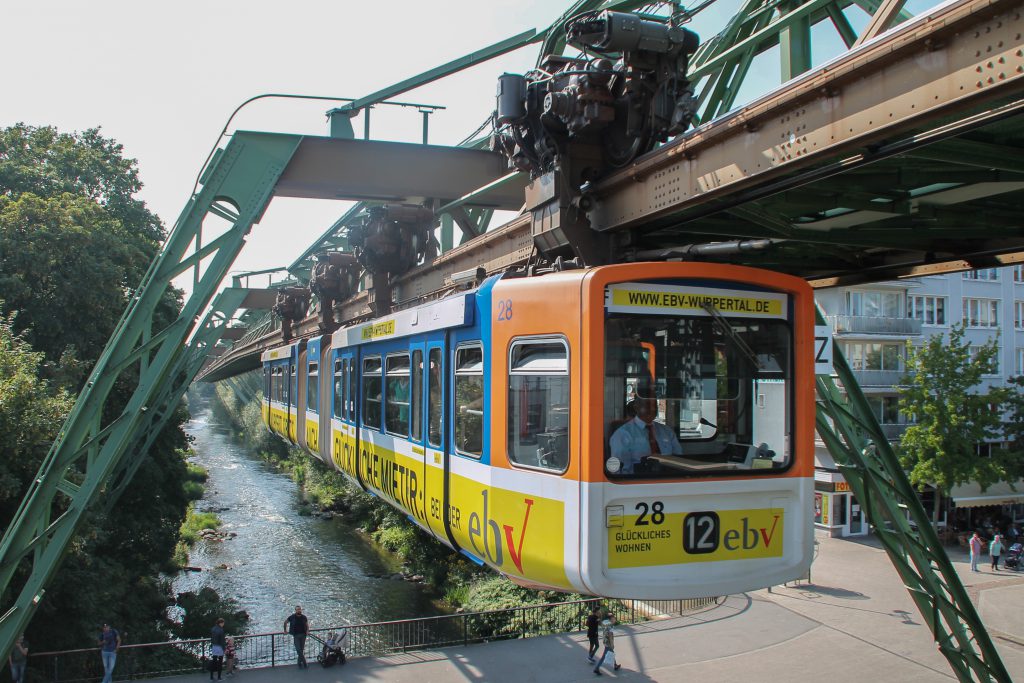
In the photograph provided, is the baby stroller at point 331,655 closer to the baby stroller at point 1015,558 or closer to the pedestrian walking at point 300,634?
the pedestrian walking at point 300,634

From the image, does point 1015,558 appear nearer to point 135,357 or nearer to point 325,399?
point 325,399

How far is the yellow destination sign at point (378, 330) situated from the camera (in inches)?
353

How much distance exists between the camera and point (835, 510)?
2720 cm

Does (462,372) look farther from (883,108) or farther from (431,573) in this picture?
(431,573)

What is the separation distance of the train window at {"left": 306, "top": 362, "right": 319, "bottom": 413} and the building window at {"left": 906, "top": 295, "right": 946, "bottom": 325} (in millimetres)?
23301

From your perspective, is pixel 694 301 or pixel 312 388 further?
pixel 312 388

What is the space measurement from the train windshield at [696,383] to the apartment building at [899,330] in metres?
22.5

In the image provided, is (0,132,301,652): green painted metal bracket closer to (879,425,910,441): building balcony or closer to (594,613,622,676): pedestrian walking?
(594,613,622,676): pedestrian walking

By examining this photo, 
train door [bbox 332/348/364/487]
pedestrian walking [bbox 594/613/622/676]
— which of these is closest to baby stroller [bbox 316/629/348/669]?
train door [bbox 332/348/364/487]

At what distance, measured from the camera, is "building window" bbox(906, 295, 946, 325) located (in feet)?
96.2

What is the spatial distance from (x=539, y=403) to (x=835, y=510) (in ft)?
82.4

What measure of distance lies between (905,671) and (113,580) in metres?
15.5

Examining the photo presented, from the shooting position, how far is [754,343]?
17.9 feet

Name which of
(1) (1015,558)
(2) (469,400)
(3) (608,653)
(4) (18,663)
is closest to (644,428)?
(2) (469,400)
